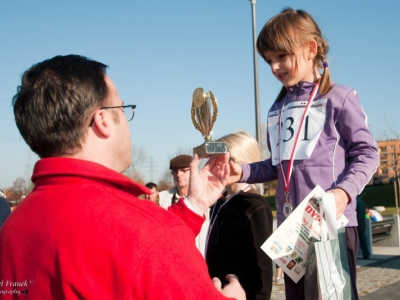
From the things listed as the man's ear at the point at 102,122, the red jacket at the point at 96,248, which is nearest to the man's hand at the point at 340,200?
the red jacket at the point at 96,248

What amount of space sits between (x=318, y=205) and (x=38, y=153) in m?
1.25

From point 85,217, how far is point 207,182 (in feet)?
3.55

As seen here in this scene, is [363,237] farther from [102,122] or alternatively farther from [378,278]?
[102,122]

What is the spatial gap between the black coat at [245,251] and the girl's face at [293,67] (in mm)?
1023

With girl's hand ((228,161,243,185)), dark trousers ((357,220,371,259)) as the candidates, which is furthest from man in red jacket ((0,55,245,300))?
dark trousers ((357,220,371,259))

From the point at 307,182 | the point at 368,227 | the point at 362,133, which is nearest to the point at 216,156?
the point at 307,182

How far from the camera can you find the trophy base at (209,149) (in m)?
2.40

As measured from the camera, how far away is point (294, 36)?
262cm

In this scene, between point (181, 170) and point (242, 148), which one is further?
point (181, 170)

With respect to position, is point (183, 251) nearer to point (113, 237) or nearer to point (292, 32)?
point (113, 237)

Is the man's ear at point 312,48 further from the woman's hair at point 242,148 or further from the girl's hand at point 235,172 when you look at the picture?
the woman's hair at point 242,148

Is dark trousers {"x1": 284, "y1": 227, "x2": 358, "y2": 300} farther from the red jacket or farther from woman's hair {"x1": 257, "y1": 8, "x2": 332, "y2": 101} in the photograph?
the red jacket

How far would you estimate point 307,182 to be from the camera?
100 inches

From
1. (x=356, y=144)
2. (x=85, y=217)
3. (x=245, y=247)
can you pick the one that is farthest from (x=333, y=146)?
(x=85, y=217)
